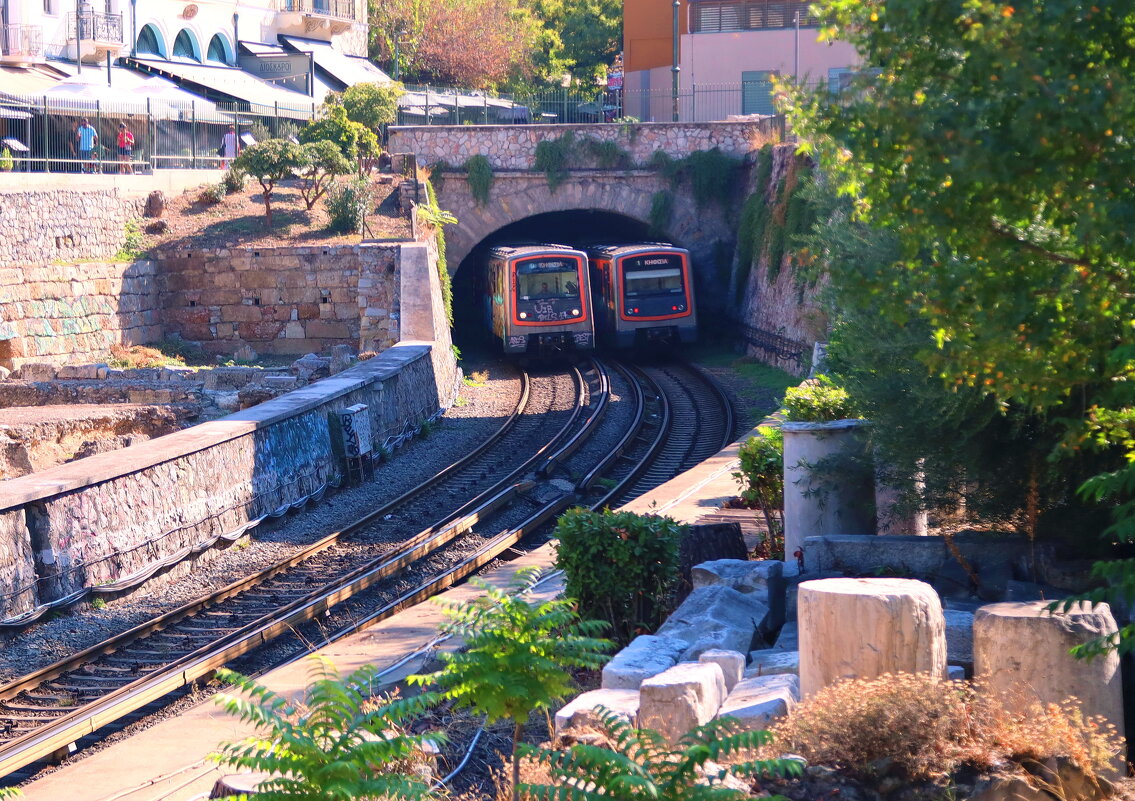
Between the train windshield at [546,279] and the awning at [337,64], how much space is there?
20.5 m

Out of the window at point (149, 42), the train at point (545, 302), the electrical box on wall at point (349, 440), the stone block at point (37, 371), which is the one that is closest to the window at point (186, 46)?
the window at point (149, 42)

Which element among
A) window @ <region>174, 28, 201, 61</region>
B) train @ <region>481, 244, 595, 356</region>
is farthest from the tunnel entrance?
window @ <region>174, 28, 201, 61</region>

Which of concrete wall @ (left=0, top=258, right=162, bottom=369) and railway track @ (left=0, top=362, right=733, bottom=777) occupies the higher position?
concrete wall @ (left=0, top=258, right=162, bottom=369)

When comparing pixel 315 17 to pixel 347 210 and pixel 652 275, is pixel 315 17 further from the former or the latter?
pixel 652 275

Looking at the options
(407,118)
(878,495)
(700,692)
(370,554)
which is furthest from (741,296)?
(700,692)

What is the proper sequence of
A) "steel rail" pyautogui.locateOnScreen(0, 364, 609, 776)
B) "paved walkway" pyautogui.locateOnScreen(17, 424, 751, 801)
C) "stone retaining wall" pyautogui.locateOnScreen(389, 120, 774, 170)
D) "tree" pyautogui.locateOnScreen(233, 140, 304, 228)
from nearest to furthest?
"paved walkway" pyautogui.locateOnScreen(17, 424, 751, 801) → "steel rail" pyautogui.locateOnScreen(0, 364, 609, 776) → "tree" pyautogui.locateOnScreen(233, 140, 304, 228) → "stone retaining wall" pyautogui.locateOnScreen(389, 120, 774, 170)

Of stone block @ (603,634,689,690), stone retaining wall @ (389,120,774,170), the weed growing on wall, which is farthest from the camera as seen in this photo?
stone retaining wall @ (389,120,774,170)

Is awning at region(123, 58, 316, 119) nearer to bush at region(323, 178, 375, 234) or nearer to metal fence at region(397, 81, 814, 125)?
metal fence at region(397, 81, 814, 125)

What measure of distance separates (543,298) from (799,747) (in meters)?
22.3

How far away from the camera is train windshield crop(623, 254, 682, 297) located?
92.6 ft

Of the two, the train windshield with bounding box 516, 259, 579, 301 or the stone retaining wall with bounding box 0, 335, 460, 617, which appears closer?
the stone retaining wall with bounding box 0, 335, 460, 617

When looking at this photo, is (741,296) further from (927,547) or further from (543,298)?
(927,547)

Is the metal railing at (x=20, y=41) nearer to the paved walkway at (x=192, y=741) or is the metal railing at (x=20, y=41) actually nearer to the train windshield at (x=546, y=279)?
the train windshield at (x=546, y=279)

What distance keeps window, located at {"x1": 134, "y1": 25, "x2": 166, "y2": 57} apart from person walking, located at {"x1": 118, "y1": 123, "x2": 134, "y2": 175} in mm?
12415
